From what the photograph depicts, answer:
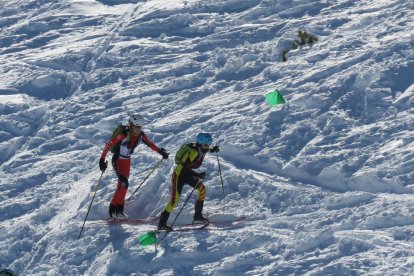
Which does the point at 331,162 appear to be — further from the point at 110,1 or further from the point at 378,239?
the point at 110,1

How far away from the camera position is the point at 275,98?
14359 mm

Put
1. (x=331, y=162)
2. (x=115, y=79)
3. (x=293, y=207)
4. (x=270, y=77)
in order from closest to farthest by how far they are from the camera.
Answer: (x=293, y=207)
(x=331, y=162)
(x=270, y=77)
(x=115, y=79)

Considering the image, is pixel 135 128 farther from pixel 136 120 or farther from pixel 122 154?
pixel 122 154

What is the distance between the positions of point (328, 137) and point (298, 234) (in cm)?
269

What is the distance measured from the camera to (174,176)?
1184 cm

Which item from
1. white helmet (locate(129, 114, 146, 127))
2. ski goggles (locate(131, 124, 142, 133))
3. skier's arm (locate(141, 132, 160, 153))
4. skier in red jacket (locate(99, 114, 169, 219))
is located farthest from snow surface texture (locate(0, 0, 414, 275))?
white helmet (locate(129, 114, 146, 127))

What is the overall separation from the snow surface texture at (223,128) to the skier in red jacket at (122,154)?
364 millimetres

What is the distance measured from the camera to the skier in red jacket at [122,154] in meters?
12.3

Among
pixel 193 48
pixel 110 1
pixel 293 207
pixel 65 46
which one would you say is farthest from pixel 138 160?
pixel 110 1

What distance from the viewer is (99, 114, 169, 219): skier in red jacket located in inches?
483

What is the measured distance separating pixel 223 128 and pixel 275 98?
3.52 feet

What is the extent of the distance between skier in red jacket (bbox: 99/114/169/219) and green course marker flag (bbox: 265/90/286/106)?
2686mm

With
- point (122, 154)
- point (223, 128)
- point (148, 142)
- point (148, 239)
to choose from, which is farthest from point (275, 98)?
point (148, 239)

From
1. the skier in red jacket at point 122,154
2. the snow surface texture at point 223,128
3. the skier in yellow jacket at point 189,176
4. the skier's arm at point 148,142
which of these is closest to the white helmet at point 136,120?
the skier in red jacket at point 122,154
